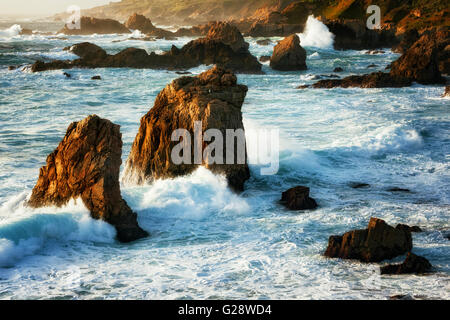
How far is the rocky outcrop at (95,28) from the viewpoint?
302ft

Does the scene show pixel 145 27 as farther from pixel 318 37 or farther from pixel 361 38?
pixel 361 38

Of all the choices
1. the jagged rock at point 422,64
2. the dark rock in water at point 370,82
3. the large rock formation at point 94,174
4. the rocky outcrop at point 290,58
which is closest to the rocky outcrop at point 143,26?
the rocky outcrop at point 290,58

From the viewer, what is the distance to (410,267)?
28.8 feet

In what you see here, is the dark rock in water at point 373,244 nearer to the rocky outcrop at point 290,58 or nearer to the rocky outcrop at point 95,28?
the rocky outcrop at point 290,58

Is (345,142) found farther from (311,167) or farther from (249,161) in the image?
(249,161)

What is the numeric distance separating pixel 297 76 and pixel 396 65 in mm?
7148

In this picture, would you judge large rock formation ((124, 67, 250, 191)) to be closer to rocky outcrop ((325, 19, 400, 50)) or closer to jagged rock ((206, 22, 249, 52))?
jagged rock ((206, 22, 249, 52))

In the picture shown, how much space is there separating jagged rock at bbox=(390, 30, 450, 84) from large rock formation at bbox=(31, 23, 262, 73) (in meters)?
12.0

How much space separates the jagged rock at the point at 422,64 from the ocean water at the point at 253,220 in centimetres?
885

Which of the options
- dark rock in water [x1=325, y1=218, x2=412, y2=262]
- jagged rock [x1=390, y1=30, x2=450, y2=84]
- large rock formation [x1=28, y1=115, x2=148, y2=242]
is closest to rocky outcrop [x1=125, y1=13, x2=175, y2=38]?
jagged rock [x1=390, y1=30, x2=450, y2=84]

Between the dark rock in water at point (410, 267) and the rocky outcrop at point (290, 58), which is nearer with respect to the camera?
the dark rock in water at point (410, 267)

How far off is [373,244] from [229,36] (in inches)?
1542

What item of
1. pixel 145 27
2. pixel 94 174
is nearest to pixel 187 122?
pixel 94 174

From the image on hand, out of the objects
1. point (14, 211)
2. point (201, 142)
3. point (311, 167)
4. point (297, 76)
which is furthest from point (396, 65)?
point (14, 211)
